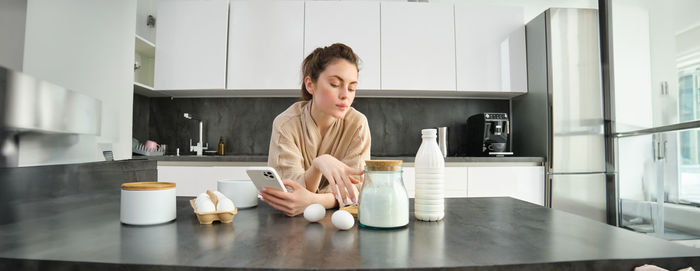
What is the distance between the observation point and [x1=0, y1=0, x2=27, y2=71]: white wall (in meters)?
0.59

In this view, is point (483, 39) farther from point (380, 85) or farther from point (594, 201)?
point (594, 201)

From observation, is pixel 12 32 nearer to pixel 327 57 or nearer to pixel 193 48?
pixel 327 57

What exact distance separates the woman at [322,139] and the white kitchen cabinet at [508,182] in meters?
1.48

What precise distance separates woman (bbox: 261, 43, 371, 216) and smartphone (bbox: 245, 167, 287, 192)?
17 millimetres

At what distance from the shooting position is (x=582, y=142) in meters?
2.52

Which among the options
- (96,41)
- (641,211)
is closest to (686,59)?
(641,211)

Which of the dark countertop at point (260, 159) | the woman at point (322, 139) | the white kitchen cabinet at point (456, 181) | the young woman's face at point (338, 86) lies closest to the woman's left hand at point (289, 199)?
the woman at point (322, 139)

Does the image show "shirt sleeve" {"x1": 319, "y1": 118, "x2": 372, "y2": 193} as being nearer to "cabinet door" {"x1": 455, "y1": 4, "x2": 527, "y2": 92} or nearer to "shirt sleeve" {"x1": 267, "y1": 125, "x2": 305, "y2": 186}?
"shirt sleeve" {"x1": 267, "y1": 125, "x2": 305, "y2": 186}

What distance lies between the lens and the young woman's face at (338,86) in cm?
117

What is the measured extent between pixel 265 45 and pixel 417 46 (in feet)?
4.26

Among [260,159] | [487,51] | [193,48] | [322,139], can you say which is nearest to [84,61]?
[322,139]

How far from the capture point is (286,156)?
125cm

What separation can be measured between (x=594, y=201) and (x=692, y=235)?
554mm

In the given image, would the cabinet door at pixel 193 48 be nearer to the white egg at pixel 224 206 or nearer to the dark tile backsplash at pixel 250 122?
the dark tile backsplash at pixel 250 122
